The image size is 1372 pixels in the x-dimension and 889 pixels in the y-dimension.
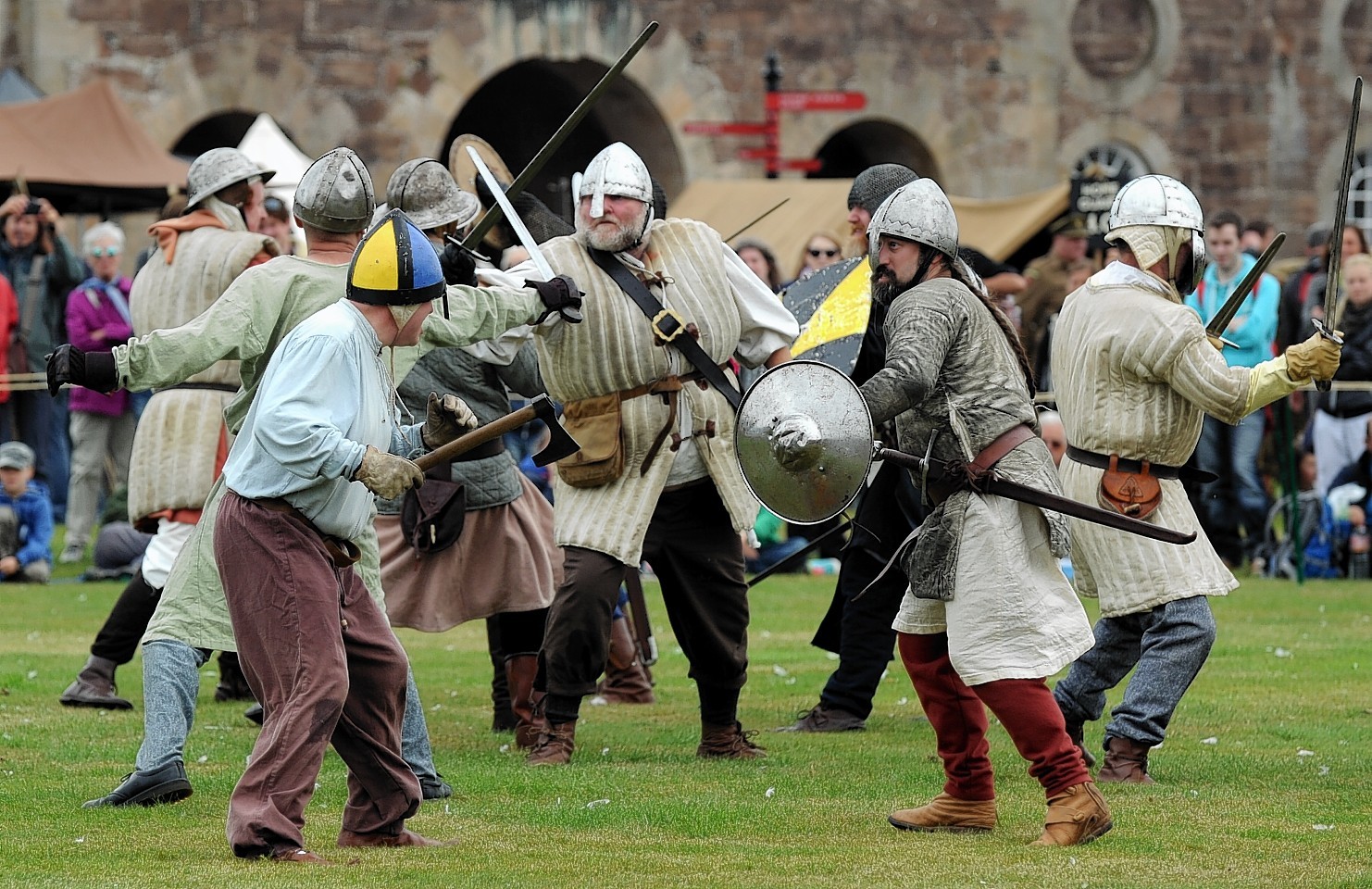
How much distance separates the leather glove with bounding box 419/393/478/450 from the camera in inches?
219

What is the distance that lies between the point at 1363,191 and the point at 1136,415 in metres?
18.7

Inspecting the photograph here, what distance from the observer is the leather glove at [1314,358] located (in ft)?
19.2

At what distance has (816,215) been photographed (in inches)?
666

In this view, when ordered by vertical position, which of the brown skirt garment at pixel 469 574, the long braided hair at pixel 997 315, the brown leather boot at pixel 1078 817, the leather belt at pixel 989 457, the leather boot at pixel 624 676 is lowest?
the leather boot at pixel 624 676

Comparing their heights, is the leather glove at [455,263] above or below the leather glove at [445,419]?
above

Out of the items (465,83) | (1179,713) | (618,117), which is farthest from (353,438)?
(618,117)

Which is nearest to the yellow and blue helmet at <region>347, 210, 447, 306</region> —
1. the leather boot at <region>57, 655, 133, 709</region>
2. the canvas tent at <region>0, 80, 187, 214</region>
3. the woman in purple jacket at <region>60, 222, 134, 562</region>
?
the leather boot at <region>57, 655, 133, 709</region>

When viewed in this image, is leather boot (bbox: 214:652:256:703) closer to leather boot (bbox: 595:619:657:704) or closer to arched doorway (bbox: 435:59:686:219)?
leather boot (bbox: 595:619:657:704)

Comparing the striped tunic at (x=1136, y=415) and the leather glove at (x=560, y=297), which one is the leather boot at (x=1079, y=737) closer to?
the striped tunic at (x=1136, y=415)

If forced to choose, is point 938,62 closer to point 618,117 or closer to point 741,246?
point 618,117

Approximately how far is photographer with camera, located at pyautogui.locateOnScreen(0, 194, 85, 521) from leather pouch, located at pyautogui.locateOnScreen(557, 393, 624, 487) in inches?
314

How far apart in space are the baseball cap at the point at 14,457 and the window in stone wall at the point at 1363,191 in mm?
15573

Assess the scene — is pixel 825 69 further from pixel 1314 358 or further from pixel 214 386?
pixel 1314 358

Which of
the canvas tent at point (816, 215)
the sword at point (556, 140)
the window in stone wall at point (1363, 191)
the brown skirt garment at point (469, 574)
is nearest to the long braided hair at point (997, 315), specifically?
the sword at point (556, 140)
